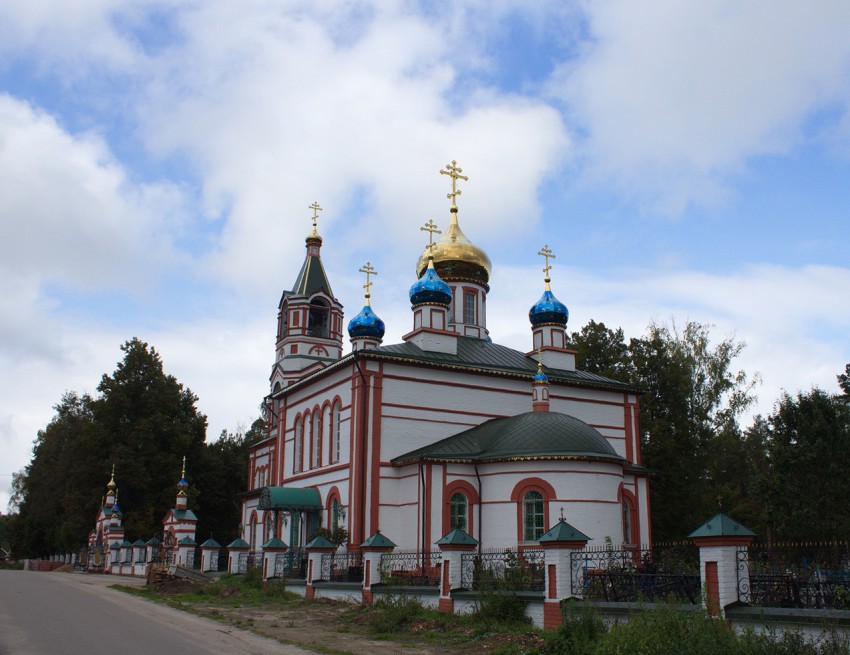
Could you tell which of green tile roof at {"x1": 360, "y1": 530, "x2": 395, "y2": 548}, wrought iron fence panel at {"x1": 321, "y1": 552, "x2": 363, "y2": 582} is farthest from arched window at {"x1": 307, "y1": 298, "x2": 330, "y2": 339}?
green tile roof at {"x1": 360, "y1": 530, "x2": 395, "y2": 548}

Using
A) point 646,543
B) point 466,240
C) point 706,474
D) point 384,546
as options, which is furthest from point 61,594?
point 706,474

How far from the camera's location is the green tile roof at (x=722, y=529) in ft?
30.7

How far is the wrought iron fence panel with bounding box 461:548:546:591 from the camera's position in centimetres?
1276

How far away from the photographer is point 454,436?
71.9 ft

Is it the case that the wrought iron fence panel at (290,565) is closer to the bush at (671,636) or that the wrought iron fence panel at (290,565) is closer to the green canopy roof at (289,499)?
the green canopy roof at (289,499)

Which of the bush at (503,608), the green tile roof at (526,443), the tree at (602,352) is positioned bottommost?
the bush at (503,608)

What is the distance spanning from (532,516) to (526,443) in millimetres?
1695

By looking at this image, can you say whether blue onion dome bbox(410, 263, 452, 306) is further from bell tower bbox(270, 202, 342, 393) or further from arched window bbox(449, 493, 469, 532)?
bell tower bbox(270, 202, 342, 393)

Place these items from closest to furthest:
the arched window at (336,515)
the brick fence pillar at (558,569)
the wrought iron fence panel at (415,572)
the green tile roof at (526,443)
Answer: the brick fence pillar at (558,569) → the wrought iron fence panel at (415,572) → the green tile roof at (526,443) → the arched window at (336,515)

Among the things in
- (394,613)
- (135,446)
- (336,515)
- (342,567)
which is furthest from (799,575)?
(135,446)

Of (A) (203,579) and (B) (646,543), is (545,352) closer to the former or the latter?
(B) (646,543)

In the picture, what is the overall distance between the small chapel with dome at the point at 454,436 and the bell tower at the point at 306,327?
9.25 meters

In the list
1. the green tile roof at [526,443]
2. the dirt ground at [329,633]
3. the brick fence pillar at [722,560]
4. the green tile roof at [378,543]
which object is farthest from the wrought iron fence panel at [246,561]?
the brick fence pillar at [722,560]

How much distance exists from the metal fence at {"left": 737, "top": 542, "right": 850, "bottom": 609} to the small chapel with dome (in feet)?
27.4
